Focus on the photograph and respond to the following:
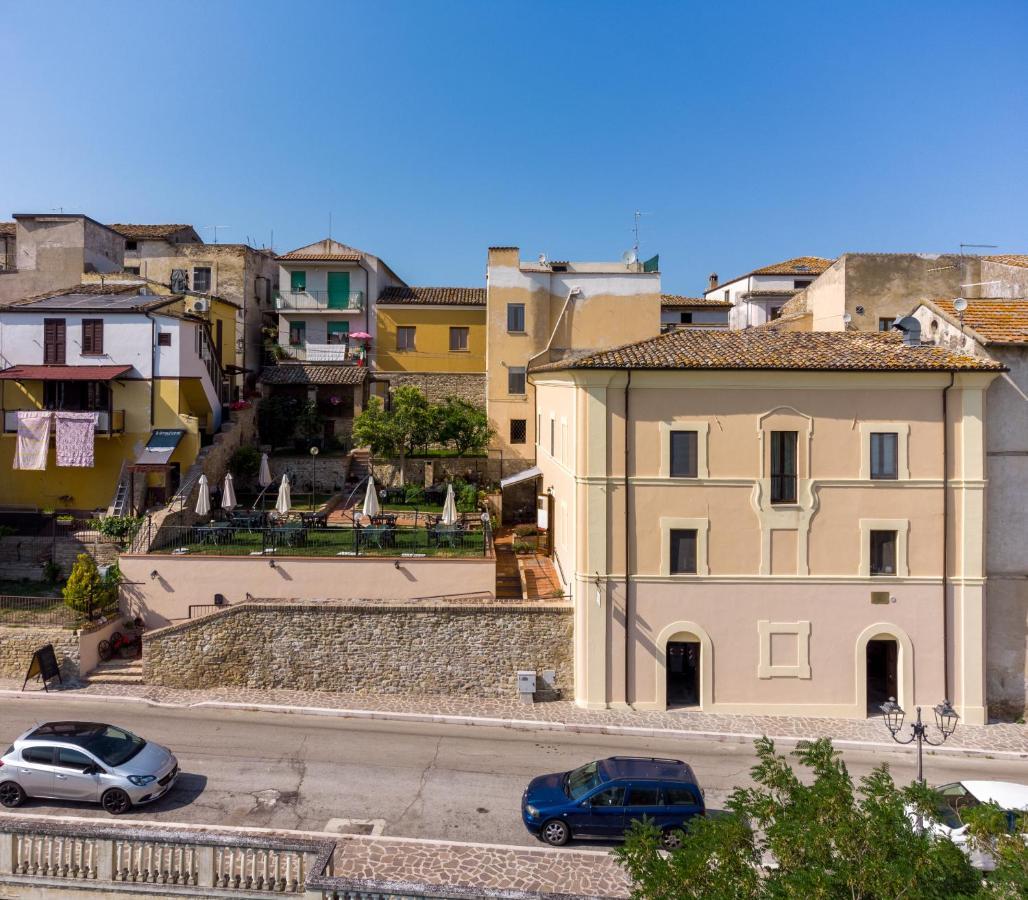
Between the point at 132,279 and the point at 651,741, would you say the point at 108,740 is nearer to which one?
the point at 651,741

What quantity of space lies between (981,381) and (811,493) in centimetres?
546

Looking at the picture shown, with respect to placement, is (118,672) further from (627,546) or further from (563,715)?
(627,546)

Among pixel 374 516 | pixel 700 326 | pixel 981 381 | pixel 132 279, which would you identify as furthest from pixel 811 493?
pixel 132 279

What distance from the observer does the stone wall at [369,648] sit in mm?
20672

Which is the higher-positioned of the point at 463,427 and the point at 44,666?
the point at 463,427

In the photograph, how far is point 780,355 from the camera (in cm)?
2042

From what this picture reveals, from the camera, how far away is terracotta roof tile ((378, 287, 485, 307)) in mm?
41094

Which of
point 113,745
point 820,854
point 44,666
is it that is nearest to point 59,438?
point 44,666

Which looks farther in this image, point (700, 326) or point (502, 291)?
point (700, 326)

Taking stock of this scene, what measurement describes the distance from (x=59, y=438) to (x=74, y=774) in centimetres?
1785

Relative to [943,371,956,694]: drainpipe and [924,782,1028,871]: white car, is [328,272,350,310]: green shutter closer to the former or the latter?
[943,371,956,694]: drainpipe

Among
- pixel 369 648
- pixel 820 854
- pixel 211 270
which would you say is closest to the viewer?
pixel 820 854

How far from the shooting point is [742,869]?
24.1 ft

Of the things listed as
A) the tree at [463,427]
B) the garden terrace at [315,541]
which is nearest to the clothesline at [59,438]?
the garden terrace at [315,541]
